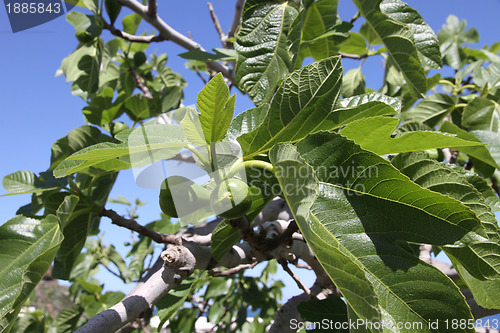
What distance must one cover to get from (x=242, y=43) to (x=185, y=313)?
2.02m

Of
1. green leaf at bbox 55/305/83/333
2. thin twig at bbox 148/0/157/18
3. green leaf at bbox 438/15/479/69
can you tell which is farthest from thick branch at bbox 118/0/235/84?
green leaf at bbox 55/305/83/333

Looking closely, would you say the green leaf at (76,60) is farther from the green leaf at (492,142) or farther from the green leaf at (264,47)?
the green leaf at (492,142)

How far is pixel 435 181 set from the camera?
0.89 meters

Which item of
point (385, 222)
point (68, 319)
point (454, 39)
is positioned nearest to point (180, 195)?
point (385, 222)

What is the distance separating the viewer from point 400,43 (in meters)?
1.12

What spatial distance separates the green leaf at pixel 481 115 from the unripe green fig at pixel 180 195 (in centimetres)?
135

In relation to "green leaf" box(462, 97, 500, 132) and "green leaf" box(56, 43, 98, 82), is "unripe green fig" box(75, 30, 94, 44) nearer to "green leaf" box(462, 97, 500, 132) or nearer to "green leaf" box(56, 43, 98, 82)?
"green leaf" box(56, 43, 98, 82)

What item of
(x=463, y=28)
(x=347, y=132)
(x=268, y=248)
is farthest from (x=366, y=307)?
(x=463, y=28)

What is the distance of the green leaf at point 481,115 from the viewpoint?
5.20 ft

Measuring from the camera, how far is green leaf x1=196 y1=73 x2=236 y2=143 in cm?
66

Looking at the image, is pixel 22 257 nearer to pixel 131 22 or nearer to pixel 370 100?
pixel 370 100

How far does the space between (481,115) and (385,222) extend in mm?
1222

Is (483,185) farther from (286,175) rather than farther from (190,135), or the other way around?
(190,135)

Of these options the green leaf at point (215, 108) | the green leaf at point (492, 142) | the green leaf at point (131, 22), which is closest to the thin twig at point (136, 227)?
the green leaf at point (215, 108)
